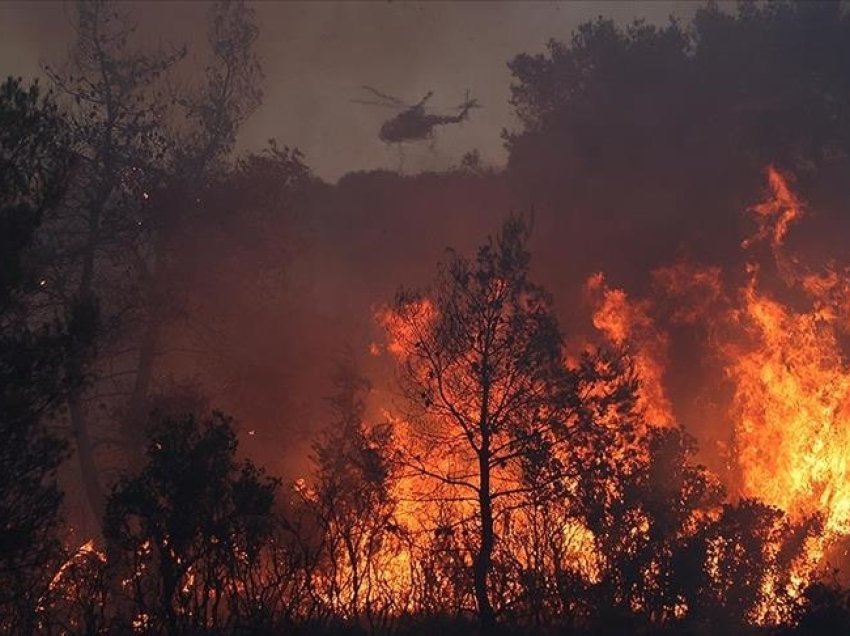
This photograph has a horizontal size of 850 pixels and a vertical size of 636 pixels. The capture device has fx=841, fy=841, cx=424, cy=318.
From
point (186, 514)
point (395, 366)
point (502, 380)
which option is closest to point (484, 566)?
point (502, 380)

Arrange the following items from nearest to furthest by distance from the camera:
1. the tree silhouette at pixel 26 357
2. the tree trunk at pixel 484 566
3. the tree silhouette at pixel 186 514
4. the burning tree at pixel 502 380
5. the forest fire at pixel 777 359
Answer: the tree silhouette at pixel 26 357 < the tree silhouette at pixel 186 514 < the tree trunk at pixel 484 566 < the burning tree at pixel 502 380 < the forest fire at pixel 777 359

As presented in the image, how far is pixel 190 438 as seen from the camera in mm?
13742

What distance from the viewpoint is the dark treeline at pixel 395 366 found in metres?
13.3

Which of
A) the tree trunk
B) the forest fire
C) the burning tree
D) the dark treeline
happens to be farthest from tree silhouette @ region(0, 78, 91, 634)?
the forest fire

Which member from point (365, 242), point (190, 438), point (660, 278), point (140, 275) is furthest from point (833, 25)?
point (190, 438)

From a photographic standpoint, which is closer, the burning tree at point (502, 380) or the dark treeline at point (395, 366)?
the dark treeline at point (395, 366)

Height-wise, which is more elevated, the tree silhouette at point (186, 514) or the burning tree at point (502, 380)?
the burning tree at point (502, 380)

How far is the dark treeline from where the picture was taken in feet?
43.7

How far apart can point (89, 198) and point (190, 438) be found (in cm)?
1166

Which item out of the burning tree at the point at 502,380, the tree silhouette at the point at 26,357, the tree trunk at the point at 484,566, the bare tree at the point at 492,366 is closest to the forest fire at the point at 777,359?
the burning tree at the point at 502,380

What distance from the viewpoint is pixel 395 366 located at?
29812 millimetres

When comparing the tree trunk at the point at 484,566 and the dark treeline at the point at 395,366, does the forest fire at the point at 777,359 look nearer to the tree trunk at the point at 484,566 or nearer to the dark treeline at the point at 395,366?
the dark treeline at the point at 395,366

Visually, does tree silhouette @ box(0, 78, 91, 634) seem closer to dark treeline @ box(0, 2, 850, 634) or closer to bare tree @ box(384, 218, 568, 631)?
dark treeline @ box(0, 2, 850, 634)

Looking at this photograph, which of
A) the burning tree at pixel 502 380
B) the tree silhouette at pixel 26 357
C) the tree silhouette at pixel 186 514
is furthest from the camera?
the burning tree at pixel 502 380
